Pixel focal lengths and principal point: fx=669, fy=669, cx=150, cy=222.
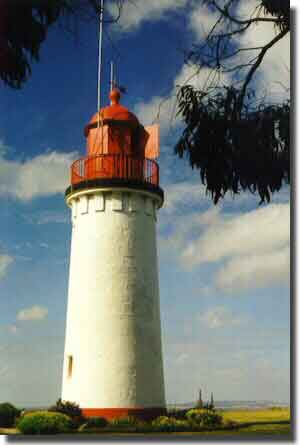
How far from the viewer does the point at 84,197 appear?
9.34m

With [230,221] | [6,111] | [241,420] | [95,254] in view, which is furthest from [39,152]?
[241,420]

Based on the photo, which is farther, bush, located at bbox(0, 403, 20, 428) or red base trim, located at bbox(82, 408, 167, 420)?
red base trim, located at bbox(82, 408, 167, 420)

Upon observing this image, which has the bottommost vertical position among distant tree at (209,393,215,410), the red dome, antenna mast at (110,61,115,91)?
distant tree at (209,393,215,410)

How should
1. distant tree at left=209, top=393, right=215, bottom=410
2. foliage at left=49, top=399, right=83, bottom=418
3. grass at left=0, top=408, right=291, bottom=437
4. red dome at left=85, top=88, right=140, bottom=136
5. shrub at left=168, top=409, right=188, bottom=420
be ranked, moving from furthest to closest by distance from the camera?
red dome at left=85, top=88, right=140, bottom=136 < foliage at left=49, top=399, right=83, bottom=418 < shrub at left=168, top=409, right=188, bottom=420 < distant tree at left=209, top=393, right=215, bottom=410 < grass at left=0, top=408, right=291, bottom=437

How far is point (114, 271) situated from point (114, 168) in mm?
1449

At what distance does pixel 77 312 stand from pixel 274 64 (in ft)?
13.5

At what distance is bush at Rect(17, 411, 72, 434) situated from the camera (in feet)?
25.1

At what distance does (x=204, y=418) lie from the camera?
7621 millimetres

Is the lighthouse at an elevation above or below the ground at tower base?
above

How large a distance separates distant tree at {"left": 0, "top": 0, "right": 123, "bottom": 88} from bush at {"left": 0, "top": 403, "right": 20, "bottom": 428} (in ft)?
12.5

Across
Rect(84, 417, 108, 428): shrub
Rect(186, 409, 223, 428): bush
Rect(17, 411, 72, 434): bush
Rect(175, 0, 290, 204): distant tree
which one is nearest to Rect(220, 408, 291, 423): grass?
Rect(186, 409, 223, 428): bush

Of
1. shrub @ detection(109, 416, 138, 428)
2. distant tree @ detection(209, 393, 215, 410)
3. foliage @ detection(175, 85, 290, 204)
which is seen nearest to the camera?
foliage @ detection(175, 85, 290, 204)

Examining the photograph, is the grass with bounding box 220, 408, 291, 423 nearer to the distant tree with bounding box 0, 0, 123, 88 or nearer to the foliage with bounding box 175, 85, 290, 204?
the foliage with bounding box 175, 85, 290, 204

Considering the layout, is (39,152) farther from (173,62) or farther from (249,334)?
(249,334)
